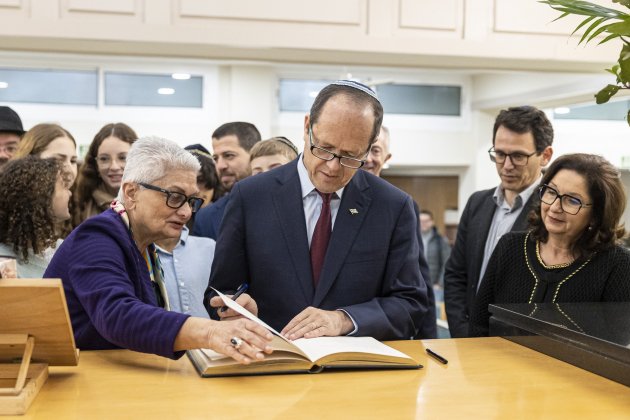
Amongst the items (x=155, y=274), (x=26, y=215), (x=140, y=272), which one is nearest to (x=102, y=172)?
(x=26, y=215)

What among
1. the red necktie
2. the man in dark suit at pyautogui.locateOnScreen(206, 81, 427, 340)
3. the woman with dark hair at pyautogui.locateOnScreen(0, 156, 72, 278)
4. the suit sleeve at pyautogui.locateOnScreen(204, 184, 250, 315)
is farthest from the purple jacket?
the woman with dark hair at pyautogui.locateOnScreen(0, 156, 72, 278)

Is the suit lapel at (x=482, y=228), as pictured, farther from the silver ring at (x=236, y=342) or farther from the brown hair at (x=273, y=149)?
the silver ring at (x=236, y=342)

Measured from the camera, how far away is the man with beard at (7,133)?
3.65 metres

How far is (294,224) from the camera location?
233 cm

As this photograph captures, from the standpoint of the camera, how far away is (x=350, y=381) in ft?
5.90

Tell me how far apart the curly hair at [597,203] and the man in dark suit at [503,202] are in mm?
408

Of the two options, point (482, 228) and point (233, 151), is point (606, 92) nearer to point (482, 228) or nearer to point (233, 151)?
point (482, 228)

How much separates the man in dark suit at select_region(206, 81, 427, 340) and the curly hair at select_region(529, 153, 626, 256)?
66cm

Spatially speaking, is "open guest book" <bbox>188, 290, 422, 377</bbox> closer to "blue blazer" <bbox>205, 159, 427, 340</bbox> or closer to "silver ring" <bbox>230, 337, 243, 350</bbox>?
"silver ring" <bbox>230, 337, 243, 350</bbox>

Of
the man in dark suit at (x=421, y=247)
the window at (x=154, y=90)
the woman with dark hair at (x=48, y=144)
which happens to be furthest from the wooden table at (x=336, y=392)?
the window at (x=154, y=90)

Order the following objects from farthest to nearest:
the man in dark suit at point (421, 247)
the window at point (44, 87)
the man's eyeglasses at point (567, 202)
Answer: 1. the window at point (44, 87)
2. the man in dark suit at point (421, 247)
3. the man's eyeglasses at point (567, 202)

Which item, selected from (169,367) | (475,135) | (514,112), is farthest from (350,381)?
(475,135)

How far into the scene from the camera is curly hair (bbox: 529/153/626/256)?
2.66 metres

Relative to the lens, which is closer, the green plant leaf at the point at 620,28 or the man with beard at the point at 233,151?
the green plant leaf at the point at 620,28
